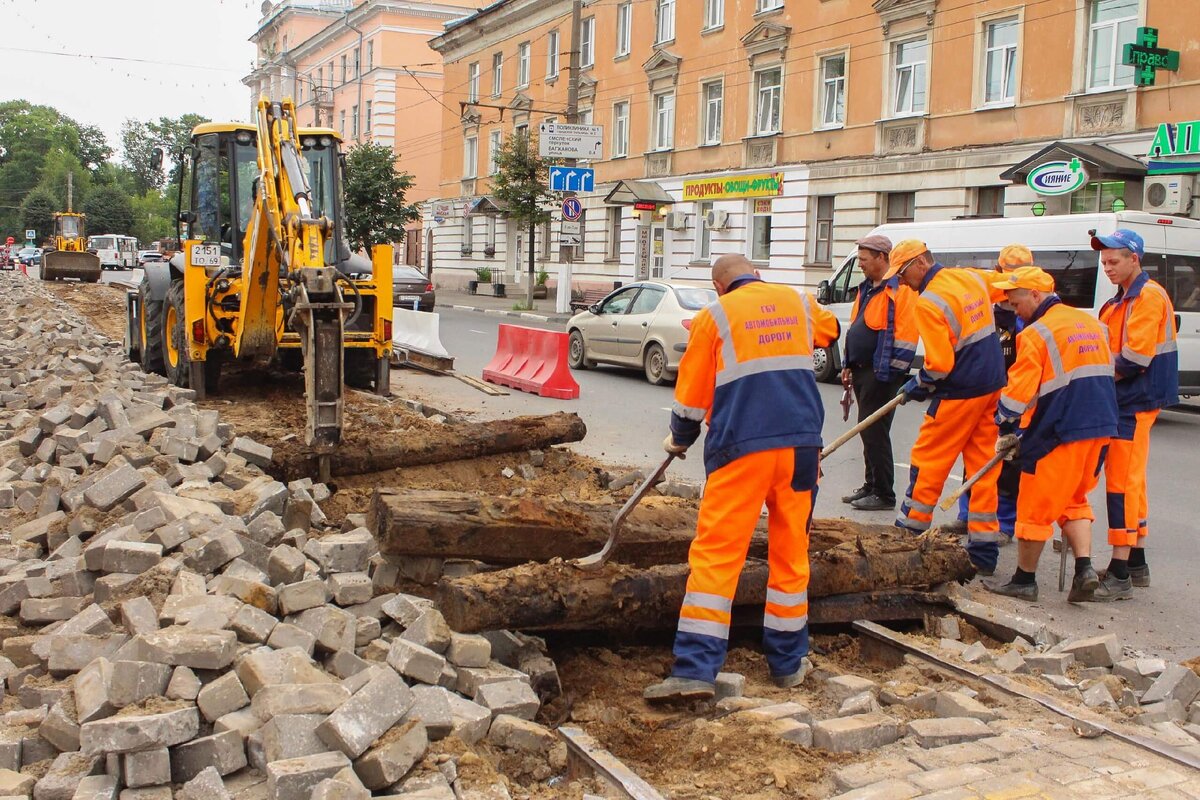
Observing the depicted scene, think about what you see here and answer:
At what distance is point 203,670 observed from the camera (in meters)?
4.12

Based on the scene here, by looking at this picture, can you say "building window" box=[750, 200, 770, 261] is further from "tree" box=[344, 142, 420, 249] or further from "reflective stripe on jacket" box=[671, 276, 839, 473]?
"reflective stripe on jacket" box=[671, 276, 839, 473]

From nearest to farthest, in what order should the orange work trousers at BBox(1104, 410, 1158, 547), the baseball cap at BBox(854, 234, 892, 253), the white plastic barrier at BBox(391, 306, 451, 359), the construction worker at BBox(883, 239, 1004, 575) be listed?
the orange work trousers at BBox(1104, 410, 1158, 547) < the construction worker at BBox(883, 239, 1004, 575) < the baseball cap at BBox(854, 234, 892, 253) < the white plastic barrier at BBox(391, 306, 451, 359)

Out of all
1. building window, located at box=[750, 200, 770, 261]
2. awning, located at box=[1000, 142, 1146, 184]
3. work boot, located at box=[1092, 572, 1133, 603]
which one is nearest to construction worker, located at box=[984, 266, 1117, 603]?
work boot, located at box=[1092, 572, 1133, 603]

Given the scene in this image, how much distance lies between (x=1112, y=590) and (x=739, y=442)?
299cm

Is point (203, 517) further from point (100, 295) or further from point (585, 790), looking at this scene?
point (100, 295)

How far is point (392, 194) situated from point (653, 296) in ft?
74.4

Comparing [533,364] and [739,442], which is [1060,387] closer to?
[739,442]

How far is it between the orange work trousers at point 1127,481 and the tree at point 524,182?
28.0 m

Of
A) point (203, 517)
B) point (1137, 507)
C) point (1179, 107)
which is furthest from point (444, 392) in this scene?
point (1179, 107)

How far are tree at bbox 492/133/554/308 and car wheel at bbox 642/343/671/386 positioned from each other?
17.9m

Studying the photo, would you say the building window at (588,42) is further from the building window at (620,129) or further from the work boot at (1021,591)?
the work boot at (1021,591)

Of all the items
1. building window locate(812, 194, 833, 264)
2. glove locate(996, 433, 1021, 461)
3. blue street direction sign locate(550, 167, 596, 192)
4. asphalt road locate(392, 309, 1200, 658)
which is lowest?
asphalt road locate(392, 309, 1200, 658)

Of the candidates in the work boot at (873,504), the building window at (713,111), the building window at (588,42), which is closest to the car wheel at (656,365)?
the work boot at (873,504)

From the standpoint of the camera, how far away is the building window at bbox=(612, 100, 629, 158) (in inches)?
1491
